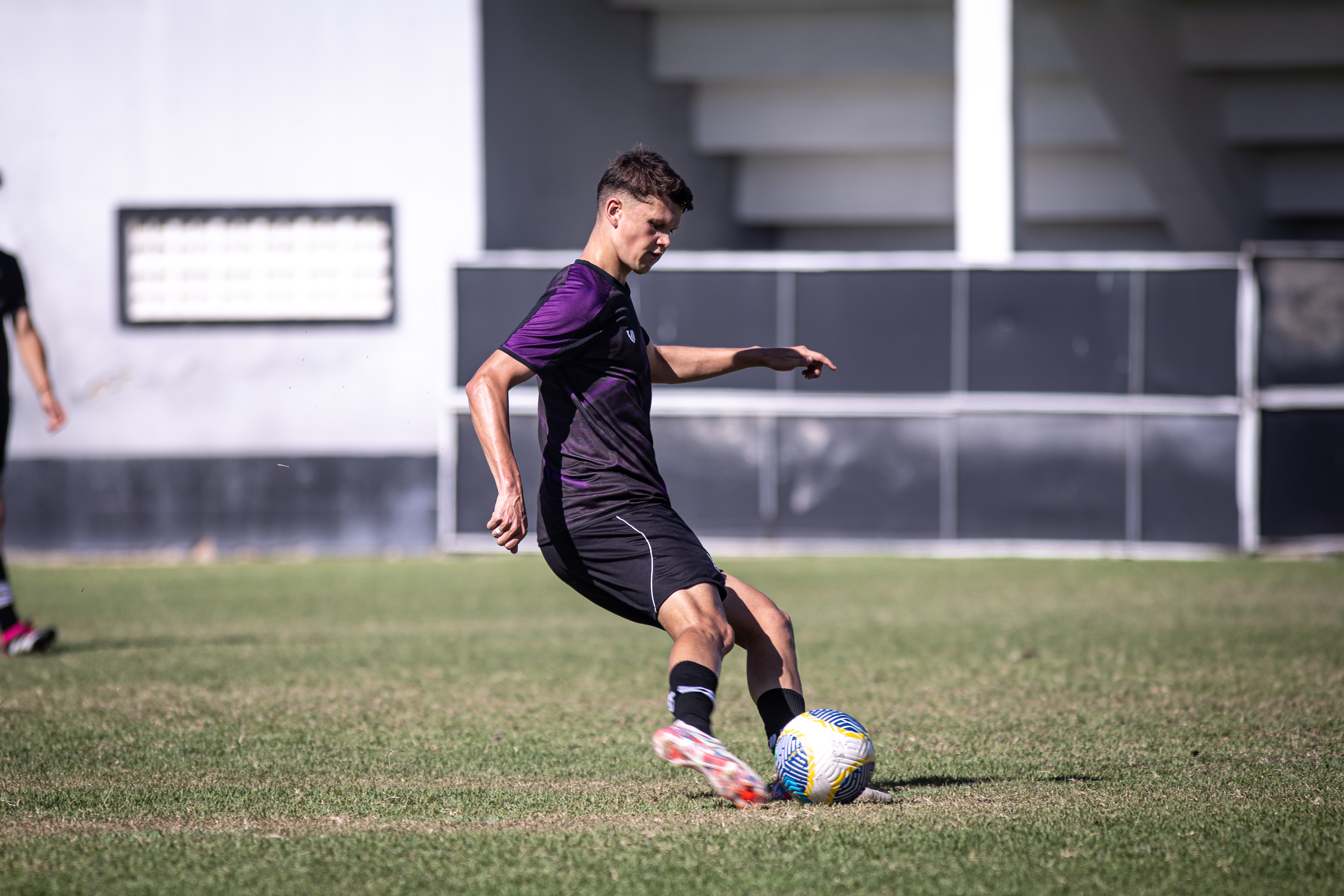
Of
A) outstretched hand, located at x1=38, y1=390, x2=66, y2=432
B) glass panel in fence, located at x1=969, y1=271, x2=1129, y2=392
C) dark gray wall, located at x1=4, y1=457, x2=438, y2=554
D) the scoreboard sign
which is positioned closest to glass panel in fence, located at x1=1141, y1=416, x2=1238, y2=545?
glass panel in fence, located at x1=969, y1=271, x2=1129, y2=392

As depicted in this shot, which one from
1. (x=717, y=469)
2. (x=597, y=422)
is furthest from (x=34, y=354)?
(x=717, y=469)

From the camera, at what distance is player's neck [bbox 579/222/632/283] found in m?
4.20

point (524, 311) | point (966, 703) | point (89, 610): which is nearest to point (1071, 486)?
point (524, 311)

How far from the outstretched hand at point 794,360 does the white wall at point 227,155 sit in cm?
851

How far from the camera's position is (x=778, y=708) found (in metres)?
4.29

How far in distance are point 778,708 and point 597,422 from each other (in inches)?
40.4

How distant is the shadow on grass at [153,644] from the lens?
7660 millimetres

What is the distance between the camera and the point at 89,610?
371 inches

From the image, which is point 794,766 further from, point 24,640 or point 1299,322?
point 1299,322

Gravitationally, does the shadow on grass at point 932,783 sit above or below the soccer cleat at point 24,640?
above

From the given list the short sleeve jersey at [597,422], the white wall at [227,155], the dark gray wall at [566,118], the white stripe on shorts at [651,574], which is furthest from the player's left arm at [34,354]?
the dark gray wall at [566,118]

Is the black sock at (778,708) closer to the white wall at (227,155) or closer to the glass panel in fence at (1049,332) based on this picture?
the glass panel in fence at (1049,332)

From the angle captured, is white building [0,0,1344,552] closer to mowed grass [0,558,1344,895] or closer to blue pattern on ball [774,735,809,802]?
mowed grass [0,558,1344,895]

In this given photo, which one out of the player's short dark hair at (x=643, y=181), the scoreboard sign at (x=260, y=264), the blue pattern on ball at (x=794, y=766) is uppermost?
the scoreboard sign at (x=260, y=264)
